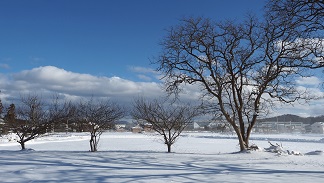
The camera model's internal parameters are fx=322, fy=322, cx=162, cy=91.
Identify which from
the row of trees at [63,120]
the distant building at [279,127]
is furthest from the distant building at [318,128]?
the row of trees at [63,120]

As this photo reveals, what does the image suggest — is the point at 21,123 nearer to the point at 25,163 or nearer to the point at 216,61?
the point at 25,163

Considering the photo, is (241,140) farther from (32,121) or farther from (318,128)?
(318,128)

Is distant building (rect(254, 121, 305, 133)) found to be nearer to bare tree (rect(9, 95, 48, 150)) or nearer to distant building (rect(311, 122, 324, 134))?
distant building (rect(311, 122, 324, 134))

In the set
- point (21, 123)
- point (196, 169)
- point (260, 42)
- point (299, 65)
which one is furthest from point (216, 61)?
point (21, 123)

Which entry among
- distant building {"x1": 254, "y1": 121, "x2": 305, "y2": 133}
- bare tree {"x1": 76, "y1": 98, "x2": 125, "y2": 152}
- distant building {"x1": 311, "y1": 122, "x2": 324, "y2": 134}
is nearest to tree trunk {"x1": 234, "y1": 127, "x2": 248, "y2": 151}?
bare tree {"x1": 76, "y1": 98, "x2": 125, "y2": 152}

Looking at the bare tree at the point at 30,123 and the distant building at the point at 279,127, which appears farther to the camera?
the distant building at the point at 279,127

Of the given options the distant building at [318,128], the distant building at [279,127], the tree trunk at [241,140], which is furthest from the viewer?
the distant building at [279,127]

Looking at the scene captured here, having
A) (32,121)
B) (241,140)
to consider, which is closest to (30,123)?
(32,121)

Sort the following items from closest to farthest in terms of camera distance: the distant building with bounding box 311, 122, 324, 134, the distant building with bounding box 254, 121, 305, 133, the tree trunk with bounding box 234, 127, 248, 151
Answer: the tree trunk with bounding box 234, 127, 248, 151, the distant building with bounding box 311, 122, 324, 134, the distant building with bounding box 254, 121, 305, 133

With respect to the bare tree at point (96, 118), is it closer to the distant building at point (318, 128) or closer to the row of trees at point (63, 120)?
the row of trees at point (63, 120)

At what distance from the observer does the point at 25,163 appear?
33.1 feet

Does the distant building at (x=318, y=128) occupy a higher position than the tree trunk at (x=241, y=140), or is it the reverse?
the tree trunk at (x=241, y=140)

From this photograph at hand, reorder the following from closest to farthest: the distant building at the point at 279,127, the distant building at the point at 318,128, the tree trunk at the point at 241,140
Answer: the tree trunk at the point at 241,140, the distant building at the point at 318,128, the distant building at the point at 279,127

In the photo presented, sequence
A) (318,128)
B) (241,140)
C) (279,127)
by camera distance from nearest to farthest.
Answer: (241,140)
(318,128)
(279,127)
